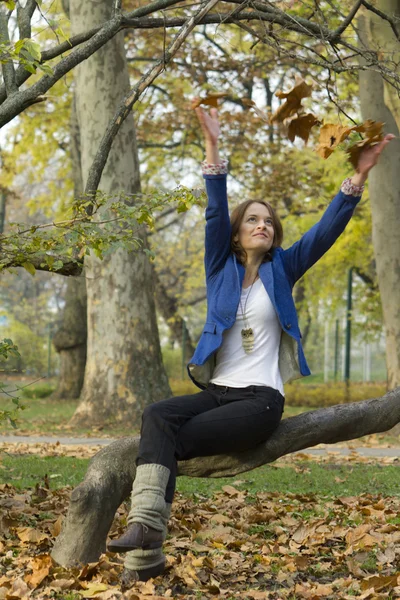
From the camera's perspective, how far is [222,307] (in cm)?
449

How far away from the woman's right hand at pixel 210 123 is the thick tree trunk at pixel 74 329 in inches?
583

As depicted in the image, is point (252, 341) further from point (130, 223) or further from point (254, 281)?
point (130, 223)

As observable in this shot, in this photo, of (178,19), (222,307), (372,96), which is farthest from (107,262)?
(222,307)

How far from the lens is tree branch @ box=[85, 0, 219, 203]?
4.82m

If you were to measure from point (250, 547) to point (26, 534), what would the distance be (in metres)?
1.30

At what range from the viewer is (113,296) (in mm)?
12836

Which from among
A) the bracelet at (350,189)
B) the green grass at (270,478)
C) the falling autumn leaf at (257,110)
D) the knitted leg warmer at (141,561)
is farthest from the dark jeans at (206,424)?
the green grass at (270,478)

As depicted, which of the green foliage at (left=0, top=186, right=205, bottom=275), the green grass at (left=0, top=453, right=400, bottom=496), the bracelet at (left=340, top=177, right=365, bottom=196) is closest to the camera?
the bracelet at (left=340, top=177, right=365, bottom=196)

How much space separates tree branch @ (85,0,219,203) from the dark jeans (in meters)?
1.44

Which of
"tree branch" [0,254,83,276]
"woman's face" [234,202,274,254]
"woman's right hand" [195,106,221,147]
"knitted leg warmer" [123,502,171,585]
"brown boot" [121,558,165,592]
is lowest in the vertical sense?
"brown boot" [121,558,165,592]

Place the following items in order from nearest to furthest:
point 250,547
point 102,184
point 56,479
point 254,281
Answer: point 254,281
point 250,547
point 56,479
point 102,184

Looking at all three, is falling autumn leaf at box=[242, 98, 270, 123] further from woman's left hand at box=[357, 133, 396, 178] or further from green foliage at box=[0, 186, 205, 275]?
green foliage at box=[0, 186, 205, 275]

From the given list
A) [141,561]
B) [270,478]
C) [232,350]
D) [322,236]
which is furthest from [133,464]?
[270,478]

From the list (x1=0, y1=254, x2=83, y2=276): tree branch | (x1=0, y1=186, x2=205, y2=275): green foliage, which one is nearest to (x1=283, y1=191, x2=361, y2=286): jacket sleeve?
(x1=0, y1=186, x2=205, y2=275): green foliage
